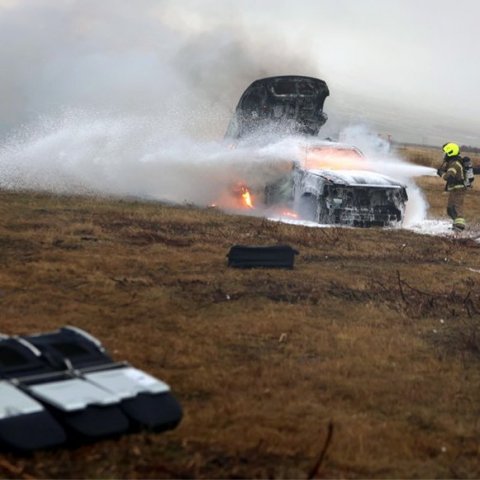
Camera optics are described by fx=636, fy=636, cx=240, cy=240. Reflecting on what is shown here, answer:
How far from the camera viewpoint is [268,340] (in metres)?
5.71

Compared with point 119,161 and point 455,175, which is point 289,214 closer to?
point 455,175

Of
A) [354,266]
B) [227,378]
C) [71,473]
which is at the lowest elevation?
[71,473]

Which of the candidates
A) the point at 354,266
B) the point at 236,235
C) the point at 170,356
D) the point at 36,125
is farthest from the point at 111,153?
the point at 170,356

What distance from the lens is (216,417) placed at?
13.4 ft

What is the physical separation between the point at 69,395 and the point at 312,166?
10524 millimetres

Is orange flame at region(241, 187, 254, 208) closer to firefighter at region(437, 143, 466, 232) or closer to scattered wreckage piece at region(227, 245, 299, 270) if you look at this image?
firefighter at region(437, 143, 466, 232)

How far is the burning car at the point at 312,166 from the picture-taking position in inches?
479

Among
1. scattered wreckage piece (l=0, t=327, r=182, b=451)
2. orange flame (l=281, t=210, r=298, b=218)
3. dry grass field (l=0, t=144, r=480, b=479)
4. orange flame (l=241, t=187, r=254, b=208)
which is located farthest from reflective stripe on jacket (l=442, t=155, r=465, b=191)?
scattered wreckage piece (l=0, t=327, r=182, b=451)

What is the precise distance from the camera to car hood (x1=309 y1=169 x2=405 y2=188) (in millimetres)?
11977

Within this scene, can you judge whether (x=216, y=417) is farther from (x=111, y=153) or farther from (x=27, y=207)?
(x=111, y=153)

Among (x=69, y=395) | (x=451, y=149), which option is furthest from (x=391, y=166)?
(x=69, y=395)

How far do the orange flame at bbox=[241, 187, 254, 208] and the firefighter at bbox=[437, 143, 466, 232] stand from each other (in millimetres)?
4107

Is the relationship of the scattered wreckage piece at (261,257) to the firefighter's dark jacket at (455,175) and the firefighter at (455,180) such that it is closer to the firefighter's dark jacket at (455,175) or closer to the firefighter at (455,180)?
the firefighter at (455,180)

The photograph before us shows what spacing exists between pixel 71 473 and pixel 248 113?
12690mm
